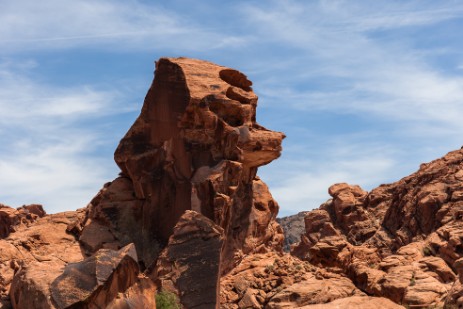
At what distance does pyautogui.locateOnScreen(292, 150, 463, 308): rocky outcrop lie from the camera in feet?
178

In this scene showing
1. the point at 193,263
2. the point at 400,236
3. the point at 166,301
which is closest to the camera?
the point at 166,301

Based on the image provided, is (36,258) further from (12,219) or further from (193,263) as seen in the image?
(12,219)

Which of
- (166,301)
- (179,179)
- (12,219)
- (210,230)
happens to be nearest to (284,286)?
(210,230)

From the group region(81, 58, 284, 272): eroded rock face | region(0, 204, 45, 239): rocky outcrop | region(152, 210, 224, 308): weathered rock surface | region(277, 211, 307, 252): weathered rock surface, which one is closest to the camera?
region(152, 210, 224, 308): weathered rock surface

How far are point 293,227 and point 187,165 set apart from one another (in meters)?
71.3

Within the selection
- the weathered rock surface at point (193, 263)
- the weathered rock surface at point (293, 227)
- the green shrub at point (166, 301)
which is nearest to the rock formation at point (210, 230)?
the weathered rock surface at point (193, 263)

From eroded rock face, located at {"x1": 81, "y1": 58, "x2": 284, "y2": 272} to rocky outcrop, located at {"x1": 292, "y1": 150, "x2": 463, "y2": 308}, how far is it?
18.2ft

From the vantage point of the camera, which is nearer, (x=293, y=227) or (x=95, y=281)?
(x=95, y=281)

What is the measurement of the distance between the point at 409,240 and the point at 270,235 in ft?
53.1

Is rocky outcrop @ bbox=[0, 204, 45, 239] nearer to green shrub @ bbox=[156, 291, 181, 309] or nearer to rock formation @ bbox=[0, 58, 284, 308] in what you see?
rock formation @ bbox=[0, 58, 284, 308]

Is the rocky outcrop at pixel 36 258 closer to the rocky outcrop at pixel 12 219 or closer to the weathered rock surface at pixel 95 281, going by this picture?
the weathered rock surface at pixel 95 281

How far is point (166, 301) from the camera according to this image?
47188 mm

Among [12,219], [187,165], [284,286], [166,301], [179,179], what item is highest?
[12,219]

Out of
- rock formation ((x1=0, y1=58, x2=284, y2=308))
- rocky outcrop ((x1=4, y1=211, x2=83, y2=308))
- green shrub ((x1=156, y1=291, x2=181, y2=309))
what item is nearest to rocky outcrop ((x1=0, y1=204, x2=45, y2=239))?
rocky outcrop ((x1=4, y1=211, x2=83, y2=308))
